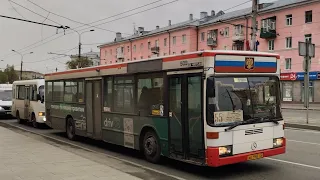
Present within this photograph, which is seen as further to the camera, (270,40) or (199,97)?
(270,40)

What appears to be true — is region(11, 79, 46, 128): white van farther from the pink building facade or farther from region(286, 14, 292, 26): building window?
region(286, 14, 292, 26): building window

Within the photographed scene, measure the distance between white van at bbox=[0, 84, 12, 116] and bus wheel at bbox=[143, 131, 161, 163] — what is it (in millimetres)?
17573

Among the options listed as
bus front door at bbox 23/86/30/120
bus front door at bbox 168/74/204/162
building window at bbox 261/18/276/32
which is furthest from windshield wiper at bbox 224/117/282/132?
building window at bbox 261/18/276/32

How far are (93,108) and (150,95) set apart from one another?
338cm

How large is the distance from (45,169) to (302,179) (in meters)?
5.15

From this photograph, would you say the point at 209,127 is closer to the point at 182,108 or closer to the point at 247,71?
the point at 182,108

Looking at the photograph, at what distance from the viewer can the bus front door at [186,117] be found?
25.3 ft

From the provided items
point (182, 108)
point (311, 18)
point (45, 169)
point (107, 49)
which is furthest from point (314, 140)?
point (107, 49)

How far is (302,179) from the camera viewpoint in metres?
7.42

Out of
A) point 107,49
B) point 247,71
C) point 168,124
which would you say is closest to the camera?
point 247,71

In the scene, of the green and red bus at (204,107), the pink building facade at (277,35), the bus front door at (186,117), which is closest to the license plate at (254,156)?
the green and red bus at (204,107)

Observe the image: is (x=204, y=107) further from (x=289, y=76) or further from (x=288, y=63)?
(x=288, y=63)

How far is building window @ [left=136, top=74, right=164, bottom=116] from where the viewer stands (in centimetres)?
899

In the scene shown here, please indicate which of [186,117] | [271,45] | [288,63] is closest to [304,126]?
[186,117]
